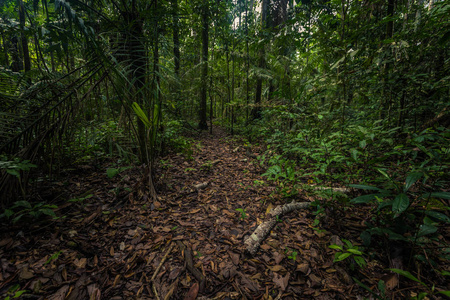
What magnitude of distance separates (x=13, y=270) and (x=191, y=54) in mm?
8338

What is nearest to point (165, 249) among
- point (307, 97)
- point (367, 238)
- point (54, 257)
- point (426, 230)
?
point (54, 257)

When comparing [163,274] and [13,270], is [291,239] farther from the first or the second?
[13,270]

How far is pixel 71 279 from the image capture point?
1396mm

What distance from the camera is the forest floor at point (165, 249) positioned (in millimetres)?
1395

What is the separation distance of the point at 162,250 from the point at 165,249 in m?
0.03

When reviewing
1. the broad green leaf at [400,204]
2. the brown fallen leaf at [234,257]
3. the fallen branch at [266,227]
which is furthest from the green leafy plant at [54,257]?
the broad green leaf at [400,204]

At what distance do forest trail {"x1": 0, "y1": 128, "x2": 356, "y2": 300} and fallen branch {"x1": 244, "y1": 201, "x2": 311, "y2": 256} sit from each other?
0.06 metres

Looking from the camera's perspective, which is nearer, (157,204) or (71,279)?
(71,279)

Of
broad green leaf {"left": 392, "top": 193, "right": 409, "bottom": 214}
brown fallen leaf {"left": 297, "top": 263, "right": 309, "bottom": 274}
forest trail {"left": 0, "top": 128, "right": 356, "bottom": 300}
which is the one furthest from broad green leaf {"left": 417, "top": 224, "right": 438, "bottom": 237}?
brown fallen leaf {"left": 297, "top": 263, "right": 309, "bottom": 274}

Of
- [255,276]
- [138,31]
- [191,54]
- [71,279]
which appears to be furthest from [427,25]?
[191,54]

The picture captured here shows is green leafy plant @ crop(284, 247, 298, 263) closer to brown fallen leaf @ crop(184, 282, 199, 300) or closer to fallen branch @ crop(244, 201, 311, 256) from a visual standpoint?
→ fallen branch @ crop(244, 201, 311, 256)

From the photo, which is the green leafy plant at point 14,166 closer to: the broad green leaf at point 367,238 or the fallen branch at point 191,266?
the fallen branch at point 191,266

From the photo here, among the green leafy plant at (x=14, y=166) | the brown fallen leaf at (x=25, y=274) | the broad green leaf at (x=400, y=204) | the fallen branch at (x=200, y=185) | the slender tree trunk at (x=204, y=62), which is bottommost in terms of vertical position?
the brown fallen leaf at (x=25, y=274)

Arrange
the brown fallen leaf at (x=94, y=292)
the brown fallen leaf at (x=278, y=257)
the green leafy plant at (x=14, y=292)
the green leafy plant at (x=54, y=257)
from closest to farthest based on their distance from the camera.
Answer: the green leafy plant at (x=14, y=292)
the brown fallen leaf at (x=94, y=292)
the green leafy plant at (x=54, y=257)
the brown fallen leaf at (x=278, y=257)
